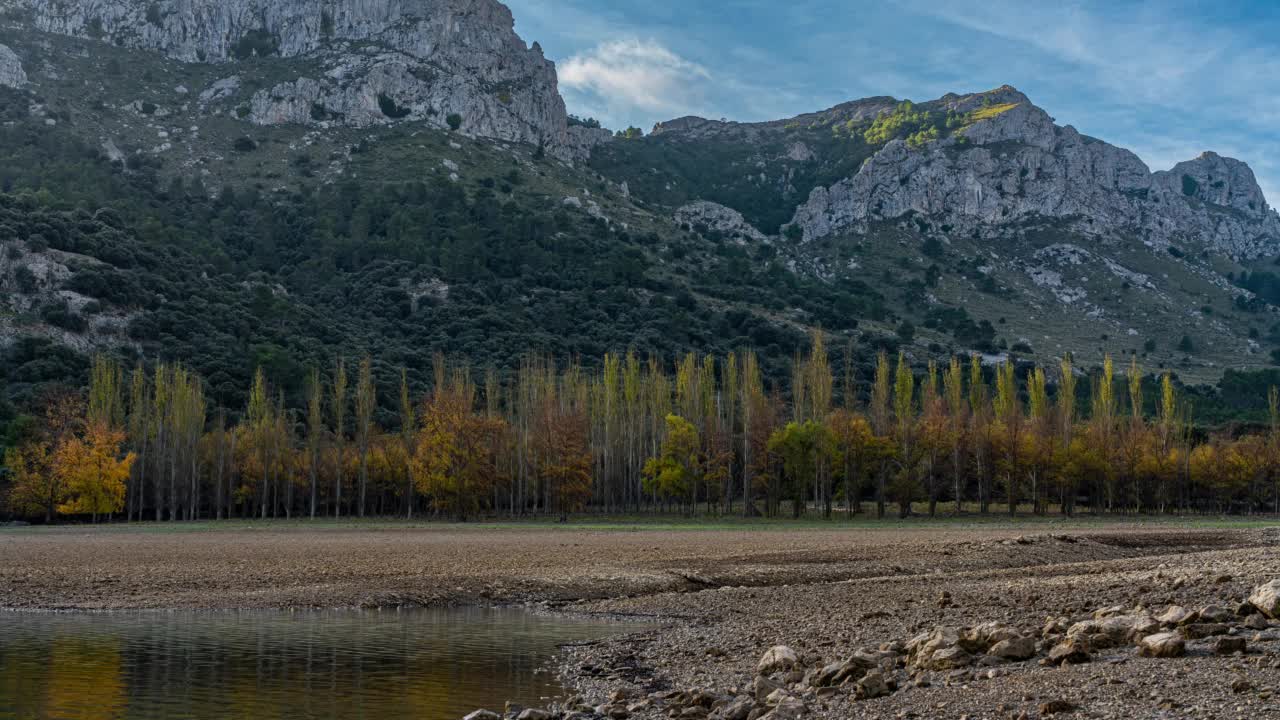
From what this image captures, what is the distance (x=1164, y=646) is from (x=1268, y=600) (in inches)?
117

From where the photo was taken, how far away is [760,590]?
27.1 m

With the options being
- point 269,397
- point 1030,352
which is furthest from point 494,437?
point 1030,352

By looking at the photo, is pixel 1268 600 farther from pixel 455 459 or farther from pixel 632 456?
pixel 632 456

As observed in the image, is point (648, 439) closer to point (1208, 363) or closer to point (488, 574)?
point (488, 574)

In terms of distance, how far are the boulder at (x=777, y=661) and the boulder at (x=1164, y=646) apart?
458 centimetres

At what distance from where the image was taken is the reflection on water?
14922 mm

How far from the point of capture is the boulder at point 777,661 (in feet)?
48.2

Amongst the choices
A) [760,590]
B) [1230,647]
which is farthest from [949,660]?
[760,590]

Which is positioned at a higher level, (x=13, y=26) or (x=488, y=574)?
(x=13, y=26)

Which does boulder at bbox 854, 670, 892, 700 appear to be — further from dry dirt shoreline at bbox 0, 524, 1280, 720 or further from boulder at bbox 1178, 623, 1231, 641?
boulder at bbox 1178, 623, 1231, 641

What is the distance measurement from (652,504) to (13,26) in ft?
554

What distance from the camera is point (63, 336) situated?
99125 millimetres

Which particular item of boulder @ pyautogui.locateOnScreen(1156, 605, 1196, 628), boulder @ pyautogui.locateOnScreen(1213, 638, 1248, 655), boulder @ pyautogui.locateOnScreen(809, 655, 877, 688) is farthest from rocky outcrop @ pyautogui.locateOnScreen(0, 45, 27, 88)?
boulder @ pyautogui.locateOnScreen(1213, 638, 1248, 655)

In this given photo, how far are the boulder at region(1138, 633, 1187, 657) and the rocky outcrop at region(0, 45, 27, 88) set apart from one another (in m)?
200
